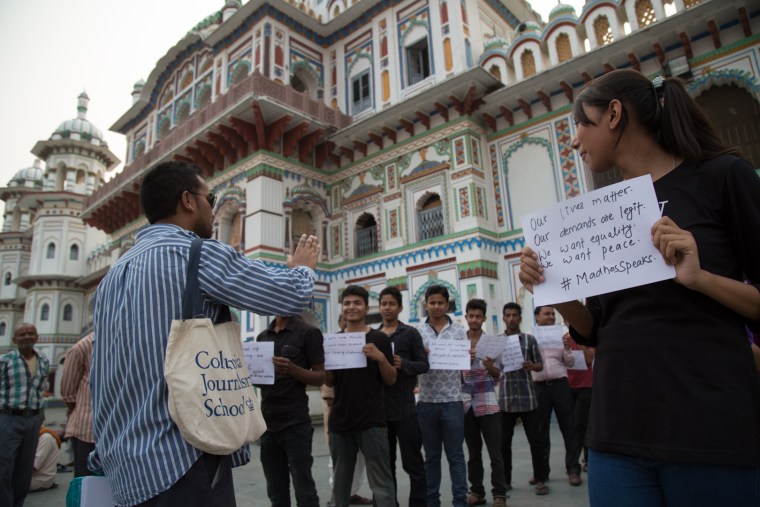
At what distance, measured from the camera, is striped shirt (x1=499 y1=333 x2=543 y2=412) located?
528 centimetres

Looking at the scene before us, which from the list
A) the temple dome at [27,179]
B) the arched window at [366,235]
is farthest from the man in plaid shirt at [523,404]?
the temple dome at [27,179]

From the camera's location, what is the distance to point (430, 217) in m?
13.6

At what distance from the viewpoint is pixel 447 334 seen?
186 inches

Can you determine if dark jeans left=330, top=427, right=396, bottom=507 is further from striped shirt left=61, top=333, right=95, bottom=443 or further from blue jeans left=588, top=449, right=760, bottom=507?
blue jeans left=588, top=449, right=760, bottom=507

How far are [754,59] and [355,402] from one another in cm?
1090

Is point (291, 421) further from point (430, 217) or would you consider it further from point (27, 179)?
point (27, 179)

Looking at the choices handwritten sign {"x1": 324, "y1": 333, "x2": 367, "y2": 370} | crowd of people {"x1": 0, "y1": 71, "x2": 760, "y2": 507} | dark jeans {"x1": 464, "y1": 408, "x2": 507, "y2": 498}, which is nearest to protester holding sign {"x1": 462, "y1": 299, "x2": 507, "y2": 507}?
dark jeans {"x1": 464, "y1": 408, "x2": 507, "y2": 498}

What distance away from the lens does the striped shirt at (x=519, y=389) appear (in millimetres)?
5281

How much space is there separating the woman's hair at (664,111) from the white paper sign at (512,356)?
404 centimetres

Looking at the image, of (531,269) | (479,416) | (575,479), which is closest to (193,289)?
(531,269)

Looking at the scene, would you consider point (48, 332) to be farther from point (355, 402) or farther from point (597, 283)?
point (597, 283)

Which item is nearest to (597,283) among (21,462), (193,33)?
(21,462)

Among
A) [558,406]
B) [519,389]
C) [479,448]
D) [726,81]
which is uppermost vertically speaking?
[726,81]

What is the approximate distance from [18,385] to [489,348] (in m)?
4.46
